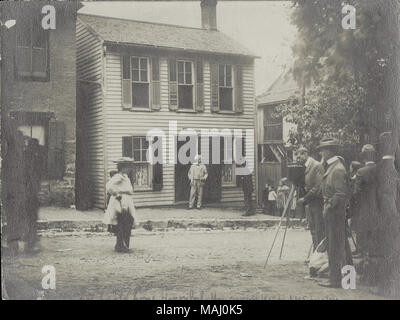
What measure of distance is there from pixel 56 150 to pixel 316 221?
3464 mm

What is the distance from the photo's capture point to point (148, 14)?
19.8 ft

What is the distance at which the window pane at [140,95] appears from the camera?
234 inches

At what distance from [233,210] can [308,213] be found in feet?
3.22

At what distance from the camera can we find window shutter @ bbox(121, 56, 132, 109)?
19.4 ft

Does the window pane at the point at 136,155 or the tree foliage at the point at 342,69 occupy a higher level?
the tree foliage at the point at 342,69

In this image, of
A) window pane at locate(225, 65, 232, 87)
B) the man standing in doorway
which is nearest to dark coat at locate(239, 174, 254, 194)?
the man standing in doorway

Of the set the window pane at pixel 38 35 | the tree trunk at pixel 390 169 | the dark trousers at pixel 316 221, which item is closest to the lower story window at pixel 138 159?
the window pane at pixel 38 35

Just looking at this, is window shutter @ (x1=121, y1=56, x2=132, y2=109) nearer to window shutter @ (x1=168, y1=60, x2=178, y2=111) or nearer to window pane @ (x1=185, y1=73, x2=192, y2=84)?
window shutter @ (x1=168, y1=60, x2=178, y2=111)

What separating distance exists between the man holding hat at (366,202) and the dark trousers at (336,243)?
25 cm

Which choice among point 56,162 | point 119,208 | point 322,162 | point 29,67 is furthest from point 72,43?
point 322,162

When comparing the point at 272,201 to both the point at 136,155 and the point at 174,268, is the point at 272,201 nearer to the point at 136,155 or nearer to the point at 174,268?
the point at 174,268

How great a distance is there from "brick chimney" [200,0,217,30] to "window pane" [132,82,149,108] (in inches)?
44.5

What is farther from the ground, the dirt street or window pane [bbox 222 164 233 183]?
window pane [bbox 222 164 233 183]

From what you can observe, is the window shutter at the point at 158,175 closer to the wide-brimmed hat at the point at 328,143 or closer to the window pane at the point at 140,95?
the window pane at the point at 140,95
